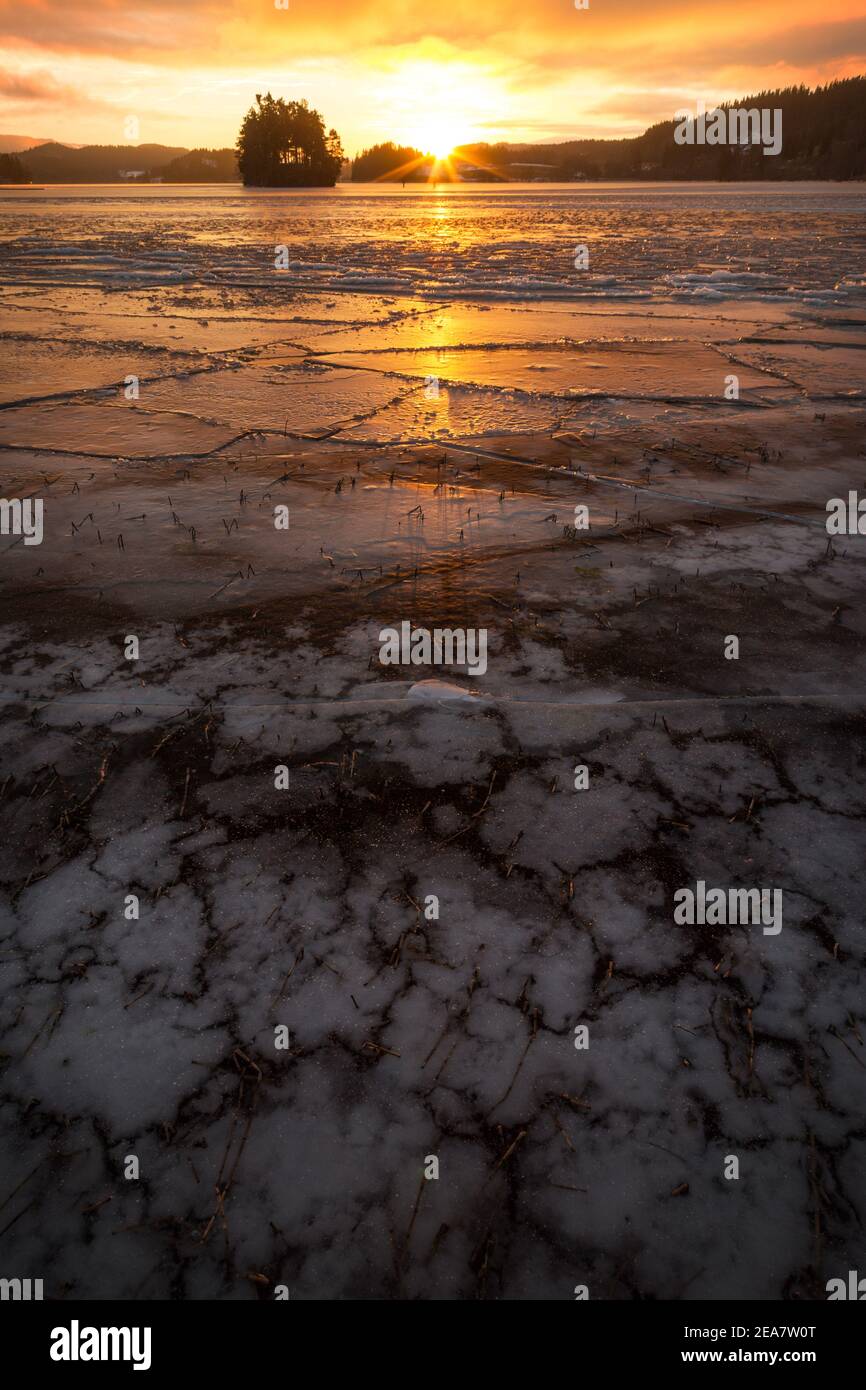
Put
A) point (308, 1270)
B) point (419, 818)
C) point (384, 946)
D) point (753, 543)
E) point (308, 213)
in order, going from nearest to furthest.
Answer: point (308, 1270)
point (384, 946)
point (419, 818)
point (753, 543)
point (308, 213)

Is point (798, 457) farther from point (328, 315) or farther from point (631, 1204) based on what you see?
point (328, 315)

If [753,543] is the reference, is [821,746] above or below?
below

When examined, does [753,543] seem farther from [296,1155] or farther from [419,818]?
[296,1155]

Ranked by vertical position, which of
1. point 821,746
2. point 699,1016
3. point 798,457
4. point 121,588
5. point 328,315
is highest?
point 328,315

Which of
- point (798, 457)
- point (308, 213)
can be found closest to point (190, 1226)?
point (798, 457)

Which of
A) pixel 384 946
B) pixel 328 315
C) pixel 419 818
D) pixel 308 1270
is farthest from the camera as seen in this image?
pixel 328 315

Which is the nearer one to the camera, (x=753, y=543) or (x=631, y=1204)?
(x=631, y=1204)
